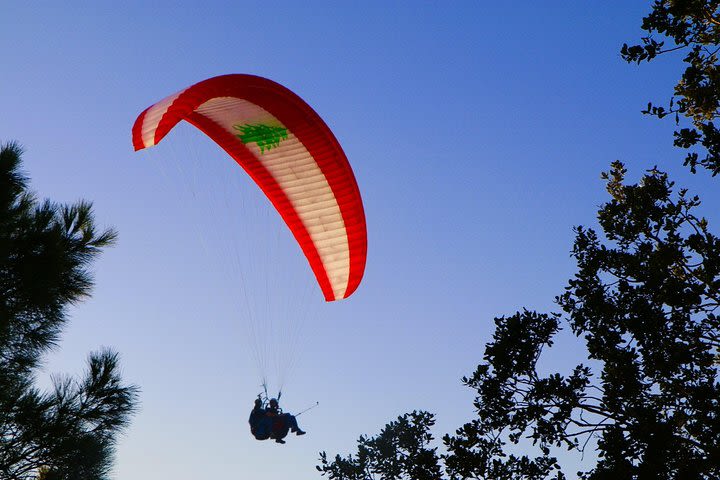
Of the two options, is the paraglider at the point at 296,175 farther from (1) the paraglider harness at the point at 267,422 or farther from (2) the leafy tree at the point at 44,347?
(2) the leafy tree at the point at 44,347

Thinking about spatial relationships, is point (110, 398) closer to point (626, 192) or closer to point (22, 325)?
point (22, 325)

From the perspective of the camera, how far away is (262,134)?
13.8 meters

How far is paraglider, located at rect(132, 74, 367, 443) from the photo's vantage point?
13.0m

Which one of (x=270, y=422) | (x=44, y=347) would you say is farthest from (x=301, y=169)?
(x=44, y=347)

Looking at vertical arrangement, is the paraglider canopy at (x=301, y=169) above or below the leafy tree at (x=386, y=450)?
above

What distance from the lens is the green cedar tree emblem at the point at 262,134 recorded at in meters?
13.7

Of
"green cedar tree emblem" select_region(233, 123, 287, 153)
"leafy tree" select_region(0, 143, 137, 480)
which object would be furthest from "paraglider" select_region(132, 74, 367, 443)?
"leafy tree" select_region(0, 143, 137, 480)

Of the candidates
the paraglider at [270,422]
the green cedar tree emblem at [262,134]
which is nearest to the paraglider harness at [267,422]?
the paraglider at [270,422]

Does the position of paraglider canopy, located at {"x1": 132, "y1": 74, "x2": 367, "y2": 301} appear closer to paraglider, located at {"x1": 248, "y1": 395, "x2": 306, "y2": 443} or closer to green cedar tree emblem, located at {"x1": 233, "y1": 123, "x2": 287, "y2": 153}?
green cedar tree emblem, located at {"x1": 233, "y1": 123, "x2": 287, "y2": 153}

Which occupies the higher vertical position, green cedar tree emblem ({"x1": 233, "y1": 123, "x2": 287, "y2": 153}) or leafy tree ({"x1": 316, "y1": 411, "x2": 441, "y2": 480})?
green cedar tree emblem ({"x1": 233, "y1": 123, "x2": 287, "y2": 153})

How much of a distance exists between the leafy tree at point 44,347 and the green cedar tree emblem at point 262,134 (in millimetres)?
5505

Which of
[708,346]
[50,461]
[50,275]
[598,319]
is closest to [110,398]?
[50,461]

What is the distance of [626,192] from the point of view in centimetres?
1041

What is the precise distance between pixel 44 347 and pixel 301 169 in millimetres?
6718
